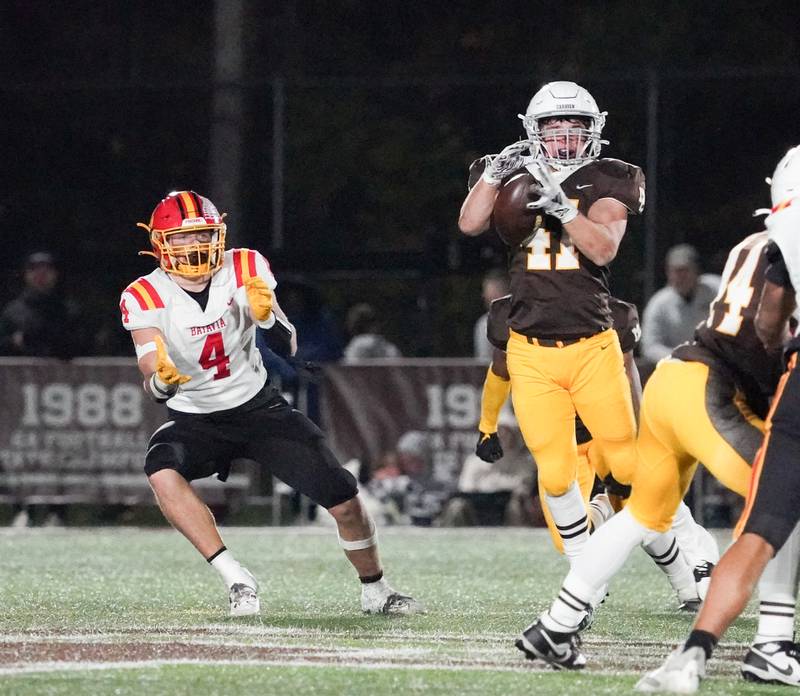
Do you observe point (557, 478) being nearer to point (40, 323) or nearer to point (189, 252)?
point (189, 252)

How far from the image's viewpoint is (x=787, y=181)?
4684 millimetres

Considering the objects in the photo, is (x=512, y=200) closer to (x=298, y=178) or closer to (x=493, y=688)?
(x=493, y=688)

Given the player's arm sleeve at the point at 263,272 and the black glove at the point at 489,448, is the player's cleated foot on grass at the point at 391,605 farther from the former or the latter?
the player's arm sleeve at the point at 263,272

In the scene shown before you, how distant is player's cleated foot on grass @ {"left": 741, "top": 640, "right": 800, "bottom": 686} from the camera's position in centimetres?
472

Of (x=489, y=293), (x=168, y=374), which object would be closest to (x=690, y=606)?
(x=168, y=374)

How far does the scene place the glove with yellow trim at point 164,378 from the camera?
232 inches

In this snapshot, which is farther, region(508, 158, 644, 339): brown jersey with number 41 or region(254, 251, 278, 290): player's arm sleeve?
region(254, 251, 278, 290): player's arm sleeve

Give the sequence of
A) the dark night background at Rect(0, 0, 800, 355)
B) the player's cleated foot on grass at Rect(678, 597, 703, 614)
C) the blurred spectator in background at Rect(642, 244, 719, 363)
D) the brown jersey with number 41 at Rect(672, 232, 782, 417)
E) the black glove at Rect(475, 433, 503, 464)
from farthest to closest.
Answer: the dark night background at Rect(0, 0, 800, 355)
the blurred spectator in background at Rect(642, 244, 719, 363)
the black glove at Rect(475, 433, 503, 464)
the player's cleated foot on grass at Rect(678, 597, 703, 614)
the brown jersey with number 41 at Rect(672, 232, 782, 417)

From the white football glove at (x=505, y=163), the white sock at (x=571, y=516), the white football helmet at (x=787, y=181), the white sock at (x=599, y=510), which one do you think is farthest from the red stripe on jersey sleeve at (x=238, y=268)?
the white football helmet at (x=787, y=181)

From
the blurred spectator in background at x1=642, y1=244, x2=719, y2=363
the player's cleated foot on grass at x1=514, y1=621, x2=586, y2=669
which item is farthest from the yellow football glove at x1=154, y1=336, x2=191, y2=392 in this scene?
the blurred spectator in background at x1=642, y1=244, x2=719, y2=363

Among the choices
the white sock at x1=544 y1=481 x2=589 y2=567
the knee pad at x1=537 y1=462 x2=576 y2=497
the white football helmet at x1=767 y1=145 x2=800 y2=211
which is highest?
the white football helmet at x1=767 y1=145 x2=800 y2=211

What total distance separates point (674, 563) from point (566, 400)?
816 mm

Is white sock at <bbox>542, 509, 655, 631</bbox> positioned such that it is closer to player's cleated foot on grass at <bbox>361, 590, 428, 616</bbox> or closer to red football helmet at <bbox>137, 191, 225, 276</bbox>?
player's cleated foot on grass at <bbox>361, 590, 428, 616</bbox>

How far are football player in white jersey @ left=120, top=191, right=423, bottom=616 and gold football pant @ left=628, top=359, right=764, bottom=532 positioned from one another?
1643mm
